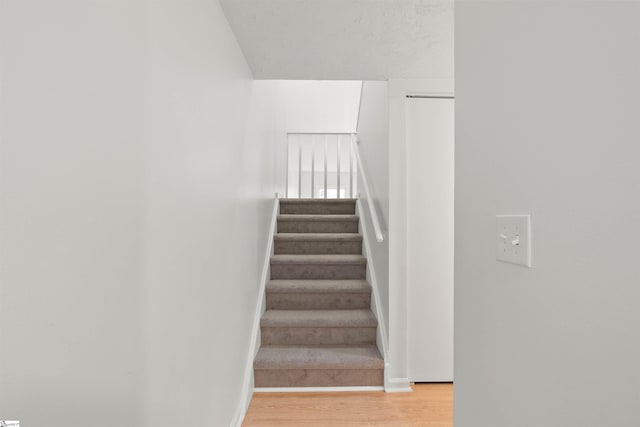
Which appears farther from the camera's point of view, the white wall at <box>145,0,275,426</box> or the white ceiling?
the white ceiling

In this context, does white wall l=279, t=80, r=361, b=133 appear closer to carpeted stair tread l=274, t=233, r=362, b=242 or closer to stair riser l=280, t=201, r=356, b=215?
stair riser l=280, t=201, r=356, b=215

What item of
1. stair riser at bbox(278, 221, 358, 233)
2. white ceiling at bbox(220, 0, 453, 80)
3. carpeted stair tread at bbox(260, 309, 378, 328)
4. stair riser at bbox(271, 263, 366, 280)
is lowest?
carpeted stair tread at bbox(260, 309, 378, 328)

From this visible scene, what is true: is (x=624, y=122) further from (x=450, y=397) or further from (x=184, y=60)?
(x=450, y=397)

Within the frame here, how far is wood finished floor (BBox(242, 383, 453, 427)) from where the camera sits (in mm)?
1778

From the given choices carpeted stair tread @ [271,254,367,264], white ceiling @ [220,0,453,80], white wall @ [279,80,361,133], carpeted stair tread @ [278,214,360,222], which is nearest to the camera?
white ceiling @ [220,0,453,80]

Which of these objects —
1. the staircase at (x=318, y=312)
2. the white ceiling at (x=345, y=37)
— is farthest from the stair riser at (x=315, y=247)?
the white ceiling at (x=345, y=37)

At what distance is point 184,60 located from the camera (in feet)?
3.34

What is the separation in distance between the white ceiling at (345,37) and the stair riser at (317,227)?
1.67 metres

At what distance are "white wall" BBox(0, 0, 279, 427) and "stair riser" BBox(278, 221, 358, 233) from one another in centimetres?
212

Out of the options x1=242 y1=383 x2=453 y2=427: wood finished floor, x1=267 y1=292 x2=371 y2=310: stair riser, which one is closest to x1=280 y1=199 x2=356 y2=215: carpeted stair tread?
x1=267 y1=292 x2=371 y2=310: stair riser

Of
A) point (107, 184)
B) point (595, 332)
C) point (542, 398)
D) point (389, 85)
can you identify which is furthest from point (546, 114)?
point (389, 85)

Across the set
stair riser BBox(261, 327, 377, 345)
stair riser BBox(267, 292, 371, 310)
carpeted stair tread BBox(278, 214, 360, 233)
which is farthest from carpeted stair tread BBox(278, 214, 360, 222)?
stair riser BBox(261, 327, 377, 345)

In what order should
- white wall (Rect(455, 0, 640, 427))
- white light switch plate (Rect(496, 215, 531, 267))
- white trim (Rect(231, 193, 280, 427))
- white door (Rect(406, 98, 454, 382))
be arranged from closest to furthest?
1. white wall (Rect(455, 0, 640, 427))
2. white light switch plate (Rect(496, 215, 531, 267))
3. white trim (Rect(231, 193, 280, 427))
4. white door (Rect(406, 98, 454, 382))

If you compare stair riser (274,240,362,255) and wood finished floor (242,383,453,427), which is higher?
stair riser (274,240,362,255)
